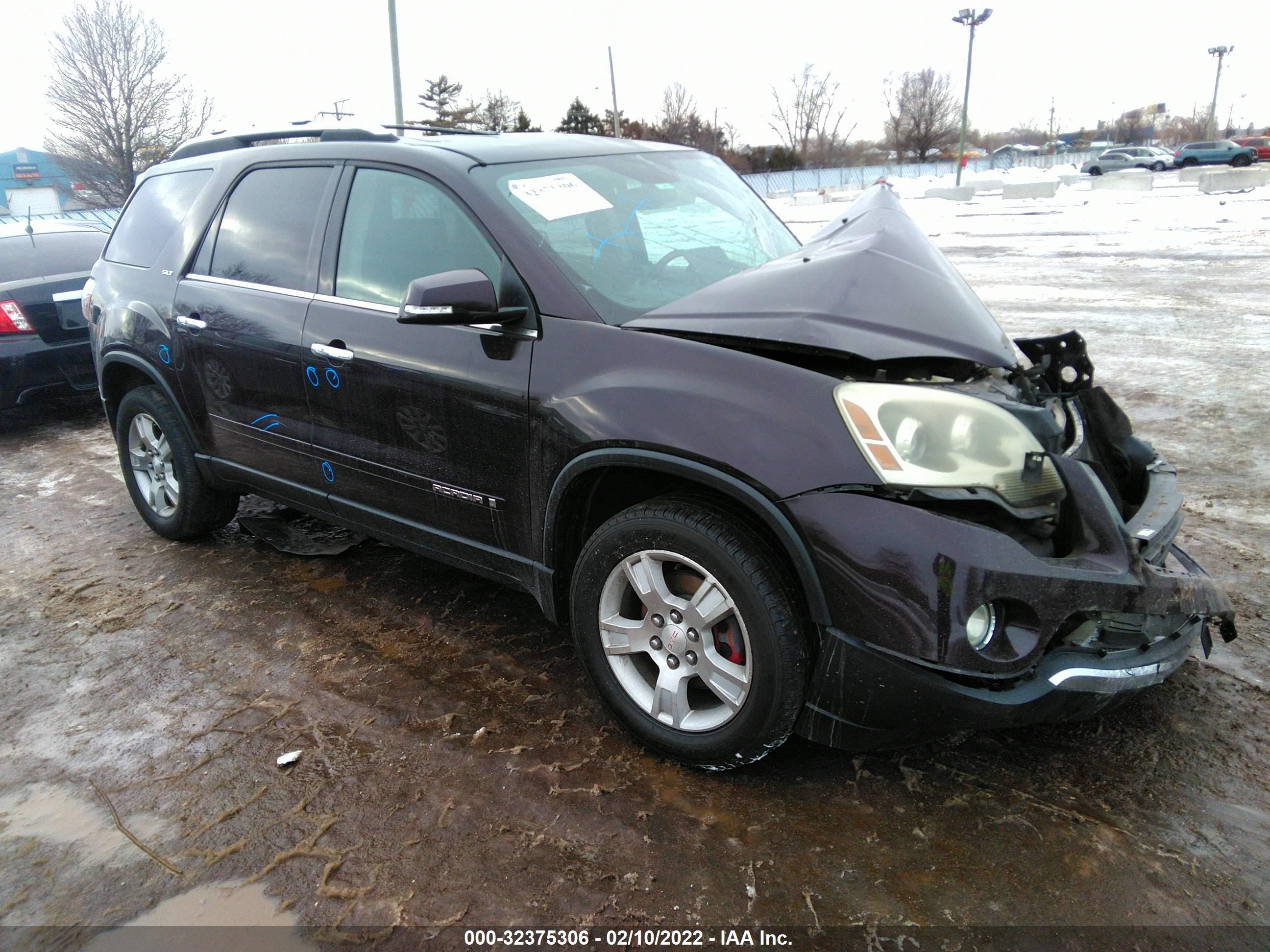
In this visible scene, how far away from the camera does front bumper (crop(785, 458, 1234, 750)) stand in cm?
213

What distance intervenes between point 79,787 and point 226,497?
201 cm

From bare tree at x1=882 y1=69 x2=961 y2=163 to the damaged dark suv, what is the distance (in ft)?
250

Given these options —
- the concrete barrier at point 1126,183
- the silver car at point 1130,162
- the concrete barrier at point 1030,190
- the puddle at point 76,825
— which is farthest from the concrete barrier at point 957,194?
the puddle at point 76,825

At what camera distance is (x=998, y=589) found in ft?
6.95

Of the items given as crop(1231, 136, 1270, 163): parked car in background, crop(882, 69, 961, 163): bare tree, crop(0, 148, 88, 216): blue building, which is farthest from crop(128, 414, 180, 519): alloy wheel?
crop(882, 69, 961, 163): bare tree

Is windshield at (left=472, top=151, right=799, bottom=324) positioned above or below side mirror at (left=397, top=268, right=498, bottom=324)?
above

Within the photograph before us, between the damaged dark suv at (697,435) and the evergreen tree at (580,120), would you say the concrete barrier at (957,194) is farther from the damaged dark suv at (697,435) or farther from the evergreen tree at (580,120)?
the damaged dark suv at (697,435)

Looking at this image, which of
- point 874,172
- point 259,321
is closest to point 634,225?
point 259,321

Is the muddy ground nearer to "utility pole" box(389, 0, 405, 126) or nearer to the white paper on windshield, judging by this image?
the white paper on windshield

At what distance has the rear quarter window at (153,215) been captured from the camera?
14.1 ft

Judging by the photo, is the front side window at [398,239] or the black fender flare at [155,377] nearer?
the front side window at [398,239]

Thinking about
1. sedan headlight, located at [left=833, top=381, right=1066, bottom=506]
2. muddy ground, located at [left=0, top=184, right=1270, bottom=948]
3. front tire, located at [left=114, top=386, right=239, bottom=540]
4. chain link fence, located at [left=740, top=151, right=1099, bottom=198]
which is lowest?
muddy ground, located at [left=0, top=184, right=1270, bottom=948]

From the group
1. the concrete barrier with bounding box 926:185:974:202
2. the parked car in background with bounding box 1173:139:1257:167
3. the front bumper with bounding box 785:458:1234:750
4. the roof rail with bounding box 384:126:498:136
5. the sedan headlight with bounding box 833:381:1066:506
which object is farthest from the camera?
the parked car in background with bounding box 1173:139:1257:167

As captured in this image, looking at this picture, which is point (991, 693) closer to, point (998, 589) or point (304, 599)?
point (998, 589)
